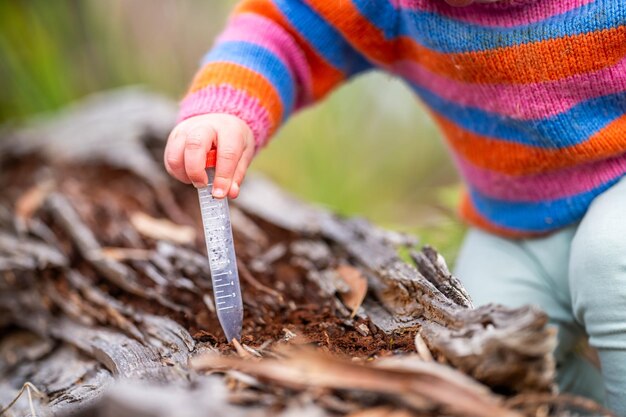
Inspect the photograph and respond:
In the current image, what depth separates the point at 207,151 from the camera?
3.02 ft

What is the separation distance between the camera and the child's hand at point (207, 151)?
2.95 feet

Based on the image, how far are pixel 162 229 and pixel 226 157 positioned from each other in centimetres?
61

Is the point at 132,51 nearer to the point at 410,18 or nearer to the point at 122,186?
the point at 122,186

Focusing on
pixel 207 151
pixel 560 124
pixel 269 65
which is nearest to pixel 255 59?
pixel 269 65

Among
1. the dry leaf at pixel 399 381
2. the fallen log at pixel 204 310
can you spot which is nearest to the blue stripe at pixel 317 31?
the fallen log at pixel 204 310

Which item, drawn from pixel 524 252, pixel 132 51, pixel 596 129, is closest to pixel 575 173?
pixel 596 129

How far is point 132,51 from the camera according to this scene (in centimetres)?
281

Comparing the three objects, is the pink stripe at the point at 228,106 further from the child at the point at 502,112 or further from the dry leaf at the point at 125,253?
the dry leaf at the point at 125,253

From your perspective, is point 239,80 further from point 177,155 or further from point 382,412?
point 382,412

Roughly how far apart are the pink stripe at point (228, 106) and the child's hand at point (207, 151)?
0.02 metres

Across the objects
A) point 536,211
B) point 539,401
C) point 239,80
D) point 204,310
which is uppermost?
point 239,80

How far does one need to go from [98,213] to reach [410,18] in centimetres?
90

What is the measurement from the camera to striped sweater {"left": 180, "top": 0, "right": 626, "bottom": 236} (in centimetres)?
94

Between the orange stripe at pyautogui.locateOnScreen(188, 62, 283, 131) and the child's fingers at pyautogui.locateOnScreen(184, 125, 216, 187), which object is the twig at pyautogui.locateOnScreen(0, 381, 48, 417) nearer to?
the child's fingers at pyautogui.locateOnScreen(184, 125, 216, 187)
